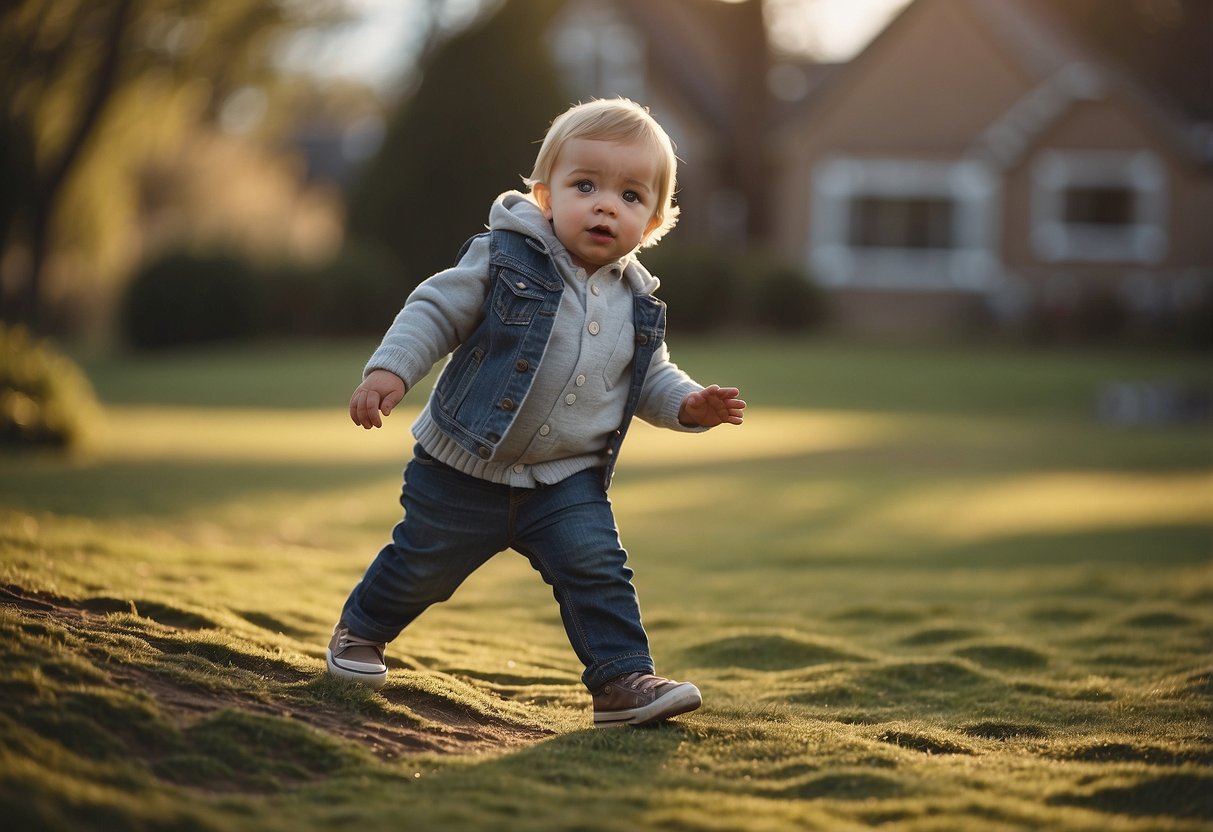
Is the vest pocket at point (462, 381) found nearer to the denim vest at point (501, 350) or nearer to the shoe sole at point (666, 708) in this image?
the denim vest at point (501, 350)

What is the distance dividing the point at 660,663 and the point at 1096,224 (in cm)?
2796

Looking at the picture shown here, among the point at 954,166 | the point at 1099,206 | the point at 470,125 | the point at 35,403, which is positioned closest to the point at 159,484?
the point at 35,403

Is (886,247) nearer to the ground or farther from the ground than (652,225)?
farther from the ground

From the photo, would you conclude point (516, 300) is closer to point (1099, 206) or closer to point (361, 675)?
point (361, 675)

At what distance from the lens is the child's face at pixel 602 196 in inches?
156

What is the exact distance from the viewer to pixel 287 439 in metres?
14.6

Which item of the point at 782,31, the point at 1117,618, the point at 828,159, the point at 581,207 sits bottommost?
the point at 1117,618

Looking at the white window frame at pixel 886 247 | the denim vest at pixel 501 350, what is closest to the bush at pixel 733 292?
the white window frame at pixel 886 247

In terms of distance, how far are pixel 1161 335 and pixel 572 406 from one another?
26.2 metres

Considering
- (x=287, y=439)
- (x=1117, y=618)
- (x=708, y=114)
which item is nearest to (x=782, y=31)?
(x=708, y=114)

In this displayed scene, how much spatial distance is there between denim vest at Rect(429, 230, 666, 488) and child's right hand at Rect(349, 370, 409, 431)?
21 centimetres

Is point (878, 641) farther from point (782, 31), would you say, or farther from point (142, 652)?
point (782, 31)

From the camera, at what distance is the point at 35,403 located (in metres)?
12.1

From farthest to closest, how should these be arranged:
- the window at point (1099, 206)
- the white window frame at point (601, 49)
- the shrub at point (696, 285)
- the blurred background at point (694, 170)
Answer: the white window frame at point (601, 49)
the window at point (1099, 206)
the shrub at point (696, 285)
the blurred background at point (694, 170)
